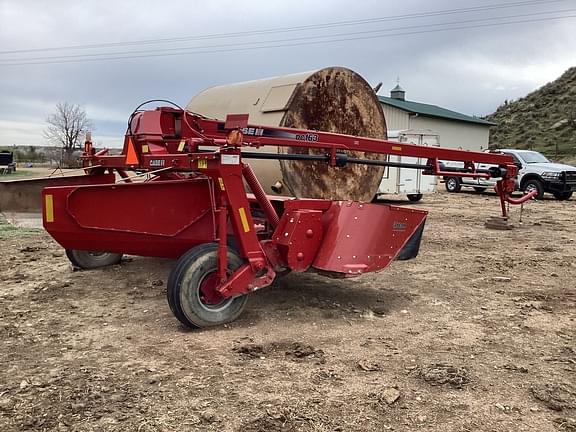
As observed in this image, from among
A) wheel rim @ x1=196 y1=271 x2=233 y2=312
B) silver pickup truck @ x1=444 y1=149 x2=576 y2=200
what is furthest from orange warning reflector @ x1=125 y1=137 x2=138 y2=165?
silver pickup truck @ x1=444 y1=149 x2=576 y2=200

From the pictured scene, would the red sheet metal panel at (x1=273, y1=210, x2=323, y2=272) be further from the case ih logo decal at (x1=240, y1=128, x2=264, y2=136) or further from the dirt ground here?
the case ih logo decal at (x1=240, y1=128, x2=264, y2=136)

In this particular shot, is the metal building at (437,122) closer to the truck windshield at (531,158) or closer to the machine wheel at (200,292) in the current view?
the truck windshield at (531,158)

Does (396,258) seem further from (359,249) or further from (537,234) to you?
(537,234)

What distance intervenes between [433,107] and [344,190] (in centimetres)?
3808

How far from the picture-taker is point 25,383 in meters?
3.45

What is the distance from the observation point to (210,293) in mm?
4461

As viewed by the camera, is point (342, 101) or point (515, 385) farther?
point (342, 101)

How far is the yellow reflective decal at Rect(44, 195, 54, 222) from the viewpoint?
14.4 ft

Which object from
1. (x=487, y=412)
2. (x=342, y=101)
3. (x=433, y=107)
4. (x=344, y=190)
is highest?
(x=433, y=107)

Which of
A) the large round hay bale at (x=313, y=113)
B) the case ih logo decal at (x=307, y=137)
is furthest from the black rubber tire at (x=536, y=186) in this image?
the case ih logo decal at (x=307, y=137)

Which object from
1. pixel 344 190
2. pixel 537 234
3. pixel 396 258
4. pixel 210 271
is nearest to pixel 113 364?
pixel 210 271

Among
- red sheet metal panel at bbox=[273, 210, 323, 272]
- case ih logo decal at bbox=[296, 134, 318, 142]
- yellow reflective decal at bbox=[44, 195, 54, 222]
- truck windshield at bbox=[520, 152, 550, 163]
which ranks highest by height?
truck windshield at bbox=[520, 152, 550, 163]

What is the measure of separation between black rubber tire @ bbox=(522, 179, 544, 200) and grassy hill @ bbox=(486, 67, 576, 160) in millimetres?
15668

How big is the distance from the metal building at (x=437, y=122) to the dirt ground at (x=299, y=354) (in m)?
30.9
